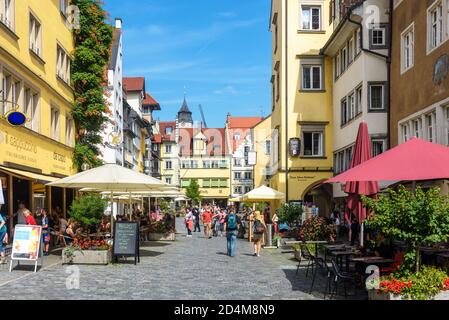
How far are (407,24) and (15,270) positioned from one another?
50.0 feet

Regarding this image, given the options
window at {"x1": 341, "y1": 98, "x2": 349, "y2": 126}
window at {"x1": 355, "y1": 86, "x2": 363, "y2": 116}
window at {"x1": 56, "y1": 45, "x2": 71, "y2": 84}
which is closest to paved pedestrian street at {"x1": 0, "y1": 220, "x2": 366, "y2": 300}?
window at {"x1": 56, "y1": 45, "x2": 71, "y2": 84}

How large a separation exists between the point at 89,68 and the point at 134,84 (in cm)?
3920

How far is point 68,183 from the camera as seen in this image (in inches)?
720

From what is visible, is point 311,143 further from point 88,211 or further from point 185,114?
point 185,114

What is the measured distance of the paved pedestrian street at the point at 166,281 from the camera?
1180cm

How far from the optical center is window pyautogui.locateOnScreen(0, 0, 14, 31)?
19.7 meters

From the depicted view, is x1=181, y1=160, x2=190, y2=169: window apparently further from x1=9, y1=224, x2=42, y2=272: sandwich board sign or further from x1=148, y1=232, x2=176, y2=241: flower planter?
x1=9, y1=224, x2=42, y2=272: sandwich board sign

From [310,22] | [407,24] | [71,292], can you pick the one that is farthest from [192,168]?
[71,292]

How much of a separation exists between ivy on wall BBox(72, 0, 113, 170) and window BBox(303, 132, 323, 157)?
11.9m

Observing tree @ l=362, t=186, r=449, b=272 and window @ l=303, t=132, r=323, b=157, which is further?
window @ l=303, t=132, r=323, b=157

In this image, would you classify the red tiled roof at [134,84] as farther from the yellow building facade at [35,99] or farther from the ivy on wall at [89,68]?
the yellow building facade at [35,99]

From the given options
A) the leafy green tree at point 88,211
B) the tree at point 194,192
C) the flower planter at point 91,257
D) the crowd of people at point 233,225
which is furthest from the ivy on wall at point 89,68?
the tree at point 194,192

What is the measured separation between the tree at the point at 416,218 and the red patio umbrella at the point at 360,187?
14.9 feet
